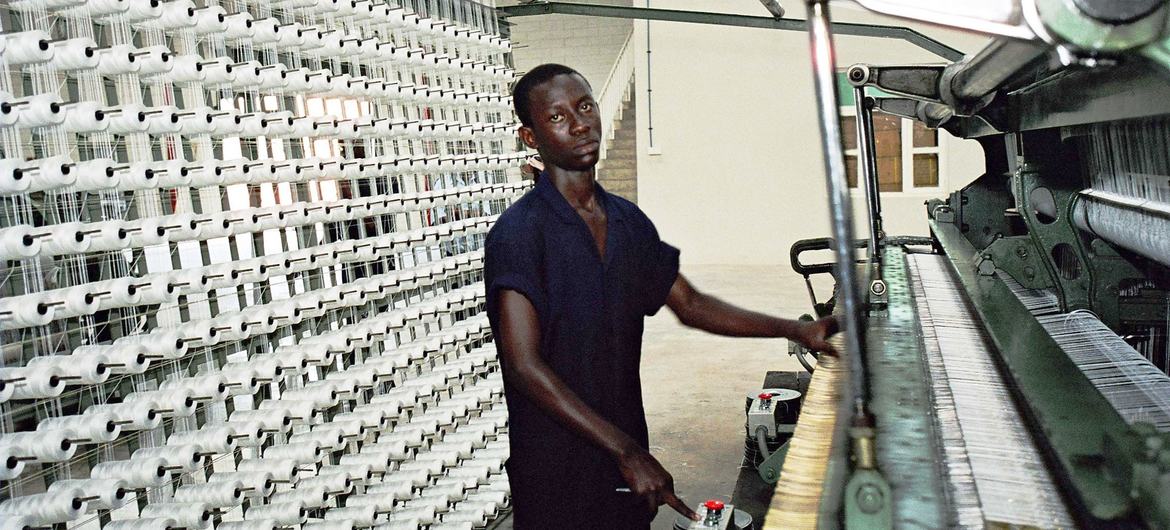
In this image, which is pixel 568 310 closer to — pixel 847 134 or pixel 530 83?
pixel 530 83

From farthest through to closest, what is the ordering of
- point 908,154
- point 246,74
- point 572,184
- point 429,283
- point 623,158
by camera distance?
point 623,158, point 908,154, point 429,283, point 246,74, point 572,184

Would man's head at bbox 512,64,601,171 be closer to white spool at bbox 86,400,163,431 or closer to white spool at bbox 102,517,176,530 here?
white spool at bbox 86,400,163,431

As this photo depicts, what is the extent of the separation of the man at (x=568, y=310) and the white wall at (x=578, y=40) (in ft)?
41.7

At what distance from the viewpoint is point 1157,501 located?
83 centimetres

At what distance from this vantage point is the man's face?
1.82 m

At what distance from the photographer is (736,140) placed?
41.9 ft

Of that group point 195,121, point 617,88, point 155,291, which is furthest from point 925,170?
point 155,291

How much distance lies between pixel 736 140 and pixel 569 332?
11299 millimetres

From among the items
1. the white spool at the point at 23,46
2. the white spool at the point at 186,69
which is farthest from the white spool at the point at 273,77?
the white spool at the point at 23,46

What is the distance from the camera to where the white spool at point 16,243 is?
6.37 feet

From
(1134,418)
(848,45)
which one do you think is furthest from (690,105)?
(1134,418)

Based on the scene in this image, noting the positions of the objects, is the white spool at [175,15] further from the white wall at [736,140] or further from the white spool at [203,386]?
the white wall at [736,140]

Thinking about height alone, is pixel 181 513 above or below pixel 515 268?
below

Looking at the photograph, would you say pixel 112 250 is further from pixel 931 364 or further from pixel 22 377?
pixel 931 364
